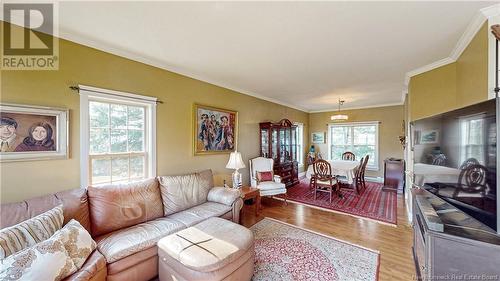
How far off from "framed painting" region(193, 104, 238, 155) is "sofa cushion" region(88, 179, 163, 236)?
1088 mm

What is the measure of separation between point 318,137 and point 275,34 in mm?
5801

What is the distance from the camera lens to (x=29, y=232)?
1.44 meters

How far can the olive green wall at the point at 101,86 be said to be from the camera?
1848 mm

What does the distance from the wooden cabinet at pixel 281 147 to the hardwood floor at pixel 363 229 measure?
1225mm

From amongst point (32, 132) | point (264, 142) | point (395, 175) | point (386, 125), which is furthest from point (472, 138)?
point (386, 125)

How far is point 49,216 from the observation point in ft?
5.28

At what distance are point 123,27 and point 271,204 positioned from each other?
3779 mm

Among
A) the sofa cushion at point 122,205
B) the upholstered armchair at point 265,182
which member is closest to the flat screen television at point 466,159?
the upholstered armchair at point 265,182

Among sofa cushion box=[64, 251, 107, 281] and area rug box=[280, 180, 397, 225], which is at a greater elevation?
sofa cushion box=[64, 251, 107, 281]

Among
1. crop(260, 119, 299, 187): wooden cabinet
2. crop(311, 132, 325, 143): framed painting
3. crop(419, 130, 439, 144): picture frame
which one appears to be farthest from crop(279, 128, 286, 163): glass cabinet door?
crop(419, 130, 439, 144): picture frame

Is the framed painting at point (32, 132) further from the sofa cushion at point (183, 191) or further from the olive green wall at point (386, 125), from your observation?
the olive green wall at point (386, 125)

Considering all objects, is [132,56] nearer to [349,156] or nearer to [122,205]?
[122,205]

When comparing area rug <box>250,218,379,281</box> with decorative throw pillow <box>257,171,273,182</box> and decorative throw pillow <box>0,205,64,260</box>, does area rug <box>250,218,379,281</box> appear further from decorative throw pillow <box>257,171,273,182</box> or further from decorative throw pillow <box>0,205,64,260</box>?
decorative throw pillow <box>0,205,64,260</box>

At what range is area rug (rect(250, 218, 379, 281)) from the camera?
2006 mm
